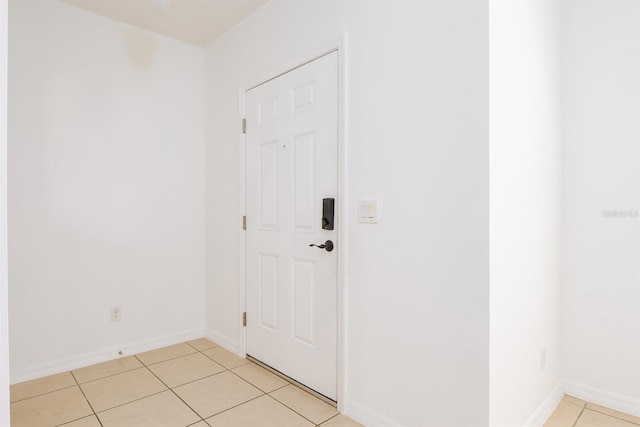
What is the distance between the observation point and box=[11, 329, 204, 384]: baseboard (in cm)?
246

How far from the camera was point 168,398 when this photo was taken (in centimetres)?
222

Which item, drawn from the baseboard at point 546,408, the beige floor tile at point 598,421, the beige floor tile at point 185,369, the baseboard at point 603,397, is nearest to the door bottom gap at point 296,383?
the beige floor tile at point 185,369

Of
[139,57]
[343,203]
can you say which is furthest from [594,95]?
[139,57]

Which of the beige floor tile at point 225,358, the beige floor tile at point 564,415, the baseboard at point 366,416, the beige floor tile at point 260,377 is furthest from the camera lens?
the beige floor tile at point 225,358

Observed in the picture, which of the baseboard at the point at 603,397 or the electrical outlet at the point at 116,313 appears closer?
the baseboard at the point at 603,397

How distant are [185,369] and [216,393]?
0.47 meters

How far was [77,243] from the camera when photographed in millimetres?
2686

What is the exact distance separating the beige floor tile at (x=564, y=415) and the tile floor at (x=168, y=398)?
3.57 feet

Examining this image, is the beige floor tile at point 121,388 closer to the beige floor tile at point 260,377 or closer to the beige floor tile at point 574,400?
the beige floor tile at point 260,377

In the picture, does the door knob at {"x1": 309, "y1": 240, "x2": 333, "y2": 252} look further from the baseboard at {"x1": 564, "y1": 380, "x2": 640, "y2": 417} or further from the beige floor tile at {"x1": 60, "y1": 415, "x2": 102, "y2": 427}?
the baseboard at {"x1": 564, "y1": 380, "x2": 640, "y2": 417}

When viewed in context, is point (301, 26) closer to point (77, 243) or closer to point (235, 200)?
point (235, 200)

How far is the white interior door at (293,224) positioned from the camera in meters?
2.15

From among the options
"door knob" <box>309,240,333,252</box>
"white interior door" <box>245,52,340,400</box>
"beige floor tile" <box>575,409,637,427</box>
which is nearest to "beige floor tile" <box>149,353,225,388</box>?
"white interior door" <box>245,52,340,400</box>

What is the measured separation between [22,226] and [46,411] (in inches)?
47.9
